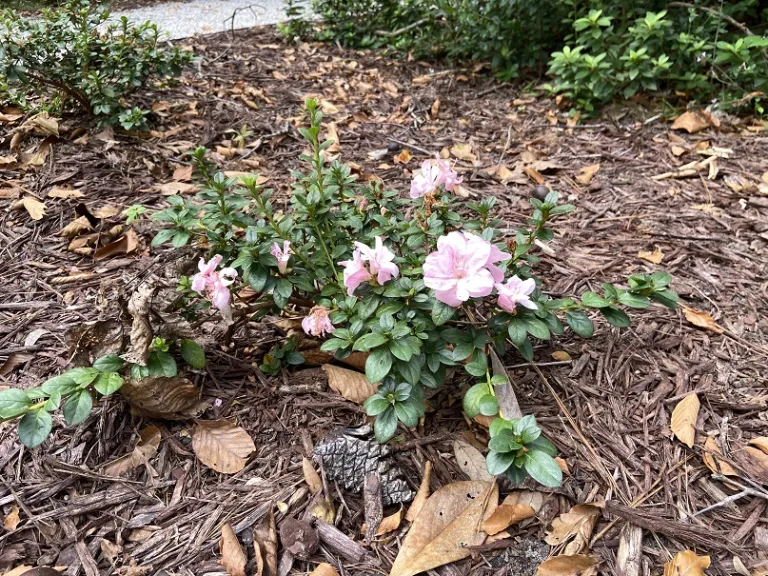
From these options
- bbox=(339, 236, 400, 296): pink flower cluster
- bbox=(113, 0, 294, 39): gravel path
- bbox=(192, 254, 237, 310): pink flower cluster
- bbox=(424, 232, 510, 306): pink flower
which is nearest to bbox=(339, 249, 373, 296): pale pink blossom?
bbox=(339, 236, 400, 296): pink flower cluster

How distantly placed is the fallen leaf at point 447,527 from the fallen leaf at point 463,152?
2.45 m

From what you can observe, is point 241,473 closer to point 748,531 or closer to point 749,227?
point 748,531

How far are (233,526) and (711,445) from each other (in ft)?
4.79

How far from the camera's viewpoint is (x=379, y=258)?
5.38 feet

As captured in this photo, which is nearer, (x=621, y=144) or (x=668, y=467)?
(x=668, y=467)

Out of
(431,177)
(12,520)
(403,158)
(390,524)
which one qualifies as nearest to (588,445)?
(390,524)

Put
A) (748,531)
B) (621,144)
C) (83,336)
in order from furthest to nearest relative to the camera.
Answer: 1. (621,144)
2. (83,336)
3. (748,531)

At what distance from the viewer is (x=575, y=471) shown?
170 centimetres

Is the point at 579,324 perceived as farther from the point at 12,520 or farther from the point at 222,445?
the point at 12,520

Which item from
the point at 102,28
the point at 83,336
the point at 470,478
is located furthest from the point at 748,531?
the point at 102,28

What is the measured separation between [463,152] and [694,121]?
1.57 metres

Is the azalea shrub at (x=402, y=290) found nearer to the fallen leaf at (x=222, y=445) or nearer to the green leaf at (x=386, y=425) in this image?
the green leaf at (x=386, y=425)

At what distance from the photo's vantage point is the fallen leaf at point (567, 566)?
144 centimetres

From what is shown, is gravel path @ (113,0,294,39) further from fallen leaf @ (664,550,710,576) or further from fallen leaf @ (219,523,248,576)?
fallen leaf @ (664,550,710,576)
